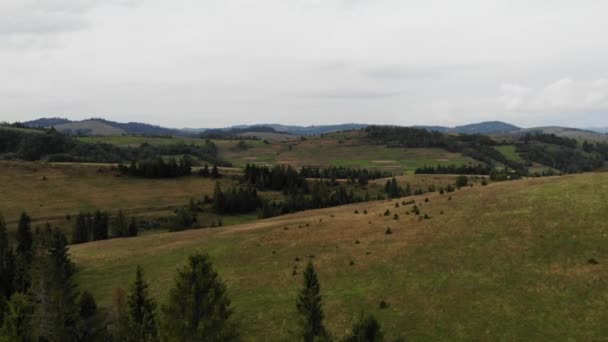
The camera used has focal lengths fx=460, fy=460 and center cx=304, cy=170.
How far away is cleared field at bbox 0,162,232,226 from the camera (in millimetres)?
143625

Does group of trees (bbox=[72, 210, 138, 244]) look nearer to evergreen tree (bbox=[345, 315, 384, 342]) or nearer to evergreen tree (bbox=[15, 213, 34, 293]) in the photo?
evergreen tree (bbox=[15, 213, 34, 293])

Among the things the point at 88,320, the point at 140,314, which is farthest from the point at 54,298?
the point at 140,314

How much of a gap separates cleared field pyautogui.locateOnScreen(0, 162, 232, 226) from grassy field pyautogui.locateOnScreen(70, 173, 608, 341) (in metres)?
86.4

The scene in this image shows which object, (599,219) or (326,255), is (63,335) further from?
(599,219)

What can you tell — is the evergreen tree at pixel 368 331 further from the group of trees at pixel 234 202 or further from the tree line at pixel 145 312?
the group of trees at pixel 234 202

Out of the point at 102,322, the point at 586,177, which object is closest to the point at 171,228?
the point at 102,322

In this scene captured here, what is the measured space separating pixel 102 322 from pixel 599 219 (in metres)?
51.1

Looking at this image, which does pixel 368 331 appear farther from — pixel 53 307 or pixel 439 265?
pixel 53 307

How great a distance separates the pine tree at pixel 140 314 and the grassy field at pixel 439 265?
726cm

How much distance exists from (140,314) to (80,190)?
144 metres

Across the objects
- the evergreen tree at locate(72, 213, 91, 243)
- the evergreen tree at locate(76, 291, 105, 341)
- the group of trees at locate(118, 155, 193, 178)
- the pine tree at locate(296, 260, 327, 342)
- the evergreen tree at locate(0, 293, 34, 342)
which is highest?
the group of trees at locate(118, 155, 193, 178)

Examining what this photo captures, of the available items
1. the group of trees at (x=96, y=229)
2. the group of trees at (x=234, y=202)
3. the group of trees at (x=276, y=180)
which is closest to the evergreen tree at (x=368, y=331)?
the group of trees at (x=96, y=229)

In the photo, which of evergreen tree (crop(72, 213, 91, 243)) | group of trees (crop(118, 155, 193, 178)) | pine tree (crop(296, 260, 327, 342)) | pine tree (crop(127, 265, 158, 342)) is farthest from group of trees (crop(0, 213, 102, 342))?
group of trees (crop(118, 155, 193, 178))

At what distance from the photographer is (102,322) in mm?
44531
